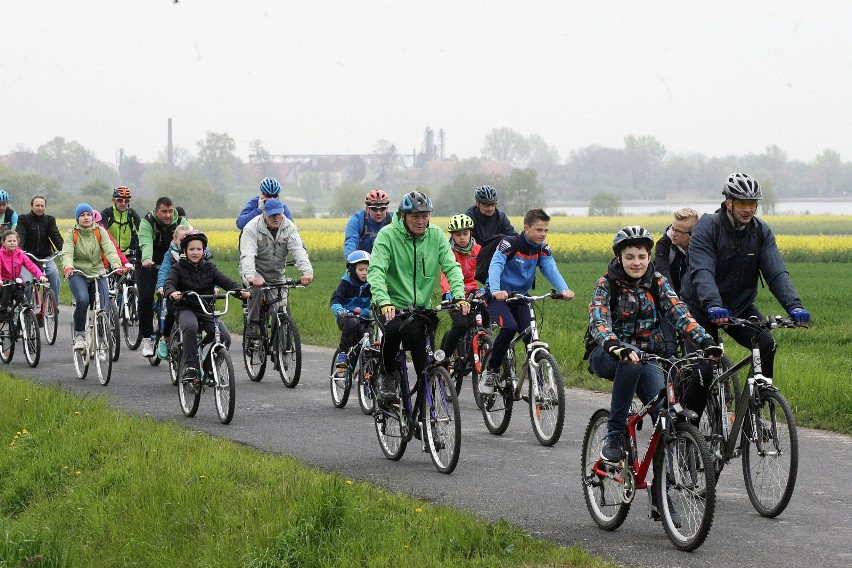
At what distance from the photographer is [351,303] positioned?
12.2 m

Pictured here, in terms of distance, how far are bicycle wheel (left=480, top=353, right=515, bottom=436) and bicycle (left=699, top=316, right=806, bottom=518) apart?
298 cm

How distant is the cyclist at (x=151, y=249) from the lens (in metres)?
15.9

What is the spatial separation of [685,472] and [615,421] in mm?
634

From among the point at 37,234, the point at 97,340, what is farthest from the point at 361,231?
the point at 37,234

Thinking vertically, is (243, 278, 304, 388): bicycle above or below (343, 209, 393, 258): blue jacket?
below

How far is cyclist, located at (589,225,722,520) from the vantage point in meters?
7.12

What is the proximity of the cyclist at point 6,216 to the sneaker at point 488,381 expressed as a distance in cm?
971

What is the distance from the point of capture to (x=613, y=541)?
279 inches

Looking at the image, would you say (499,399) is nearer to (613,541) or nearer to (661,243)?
(661,243)

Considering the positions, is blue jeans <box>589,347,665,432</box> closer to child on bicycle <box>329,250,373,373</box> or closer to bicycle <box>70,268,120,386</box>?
child on bicycle <box>329,250,373,373</box>

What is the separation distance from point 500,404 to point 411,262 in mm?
2135

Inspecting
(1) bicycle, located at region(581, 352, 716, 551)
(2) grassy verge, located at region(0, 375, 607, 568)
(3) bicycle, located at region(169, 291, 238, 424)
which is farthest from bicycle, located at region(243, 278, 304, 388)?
(1) bicycle, located at region(581, 352, 716, 551)

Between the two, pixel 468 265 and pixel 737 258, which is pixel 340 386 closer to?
pixel 468 265

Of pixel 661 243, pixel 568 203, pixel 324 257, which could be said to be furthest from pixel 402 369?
pixel 568 203
